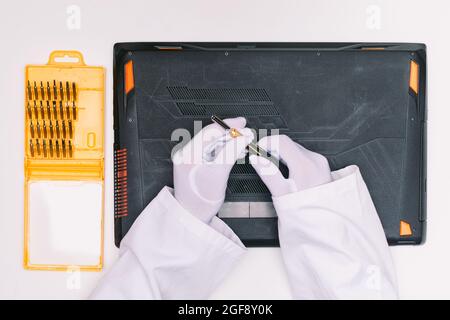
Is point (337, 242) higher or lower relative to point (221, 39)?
lower

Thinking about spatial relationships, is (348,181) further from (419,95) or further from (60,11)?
(60,11)

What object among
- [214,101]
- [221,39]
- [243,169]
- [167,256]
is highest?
[221,39]

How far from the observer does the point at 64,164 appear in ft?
2.57

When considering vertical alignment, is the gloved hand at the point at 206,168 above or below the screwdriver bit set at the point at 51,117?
below

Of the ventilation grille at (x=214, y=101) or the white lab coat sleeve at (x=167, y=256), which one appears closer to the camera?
the white lab coat sleeve at (x=167, y=256)

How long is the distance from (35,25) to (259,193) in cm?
49

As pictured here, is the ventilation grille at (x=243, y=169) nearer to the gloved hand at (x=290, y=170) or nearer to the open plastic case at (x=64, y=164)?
the gloved hand at (x=290, y=170)

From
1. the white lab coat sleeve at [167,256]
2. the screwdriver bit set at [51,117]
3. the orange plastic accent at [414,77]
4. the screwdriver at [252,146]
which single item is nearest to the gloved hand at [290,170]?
the screwdriver at [252,146]

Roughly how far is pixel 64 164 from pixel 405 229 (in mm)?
605

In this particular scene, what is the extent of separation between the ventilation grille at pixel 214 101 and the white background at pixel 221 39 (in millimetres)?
94

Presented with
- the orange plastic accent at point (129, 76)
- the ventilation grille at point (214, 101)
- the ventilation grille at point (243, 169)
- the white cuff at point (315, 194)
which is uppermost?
the orange plastic accent at point (129, 76)

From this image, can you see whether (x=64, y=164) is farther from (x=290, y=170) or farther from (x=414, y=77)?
(x=414, y=77)

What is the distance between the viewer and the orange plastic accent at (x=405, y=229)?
783 mm

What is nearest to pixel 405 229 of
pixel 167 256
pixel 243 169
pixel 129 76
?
pixel 243 169
